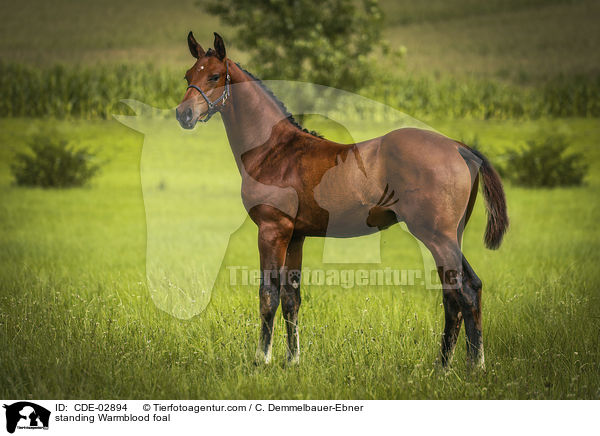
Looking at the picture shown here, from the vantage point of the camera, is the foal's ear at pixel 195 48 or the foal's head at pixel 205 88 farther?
the foal's ear at pixel 195 48

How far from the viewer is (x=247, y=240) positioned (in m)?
9.59

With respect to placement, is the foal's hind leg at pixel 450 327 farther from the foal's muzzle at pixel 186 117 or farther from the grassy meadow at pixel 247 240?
the foal's muzzle at pixel 186 117

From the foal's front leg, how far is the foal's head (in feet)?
2.66

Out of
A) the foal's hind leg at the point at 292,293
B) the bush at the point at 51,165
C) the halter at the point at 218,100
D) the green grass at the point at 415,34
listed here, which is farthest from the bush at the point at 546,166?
the halter at the point at 218,100

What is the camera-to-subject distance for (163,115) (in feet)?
14.0

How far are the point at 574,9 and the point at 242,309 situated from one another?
13137 millimetres

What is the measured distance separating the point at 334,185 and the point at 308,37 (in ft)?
22.1

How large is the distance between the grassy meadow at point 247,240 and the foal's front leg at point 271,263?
1.18 ft
